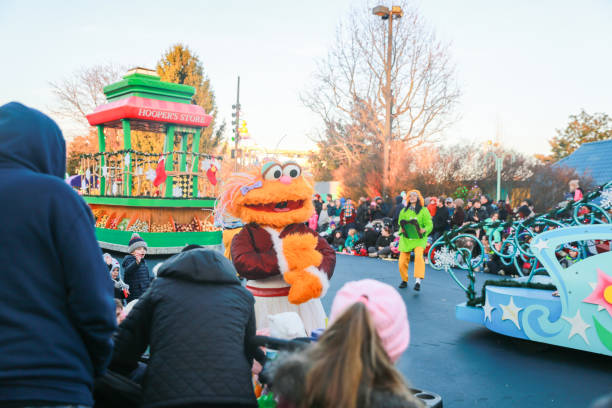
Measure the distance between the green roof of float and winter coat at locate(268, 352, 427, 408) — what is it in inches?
575

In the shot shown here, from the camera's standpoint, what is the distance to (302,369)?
168 centimetres

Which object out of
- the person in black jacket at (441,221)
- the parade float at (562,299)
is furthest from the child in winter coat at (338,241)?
the parade float at (562,299)

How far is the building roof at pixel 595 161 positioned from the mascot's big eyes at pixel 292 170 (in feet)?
63.8

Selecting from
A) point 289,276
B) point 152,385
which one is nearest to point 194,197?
point 289,276

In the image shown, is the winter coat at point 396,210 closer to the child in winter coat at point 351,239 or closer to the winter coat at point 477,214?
the child in winter coat at point 351,239

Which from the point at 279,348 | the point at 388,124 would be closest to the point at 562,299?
the point at 279,348

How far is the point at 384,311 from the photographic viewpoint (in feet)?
6.26

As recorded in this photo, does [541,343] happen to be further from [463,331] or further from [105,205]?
[105,205]

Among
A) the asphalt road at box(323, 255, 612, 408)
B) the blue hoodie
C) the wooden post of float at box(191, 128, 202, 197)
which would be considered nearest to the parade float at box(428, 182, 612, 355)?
the asphalt road at box(323, 255, 612, 408)

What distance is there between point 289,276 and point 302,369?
2526 mm

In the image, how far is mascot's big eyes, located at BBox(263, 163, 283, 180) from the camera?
15.2 ft

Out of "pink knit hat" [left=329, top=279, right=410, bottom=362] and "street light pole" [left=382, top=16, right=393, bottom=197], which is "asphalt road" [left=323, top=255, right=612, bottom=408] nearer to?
"pink knit hat" [left=329, top=279, right=410, bottom=362]

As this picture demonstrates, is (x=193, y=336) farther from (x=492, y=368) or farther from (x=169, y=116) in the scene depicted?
(x=169, y=116)

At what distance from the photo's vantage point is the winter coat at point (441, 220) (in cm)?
1295
